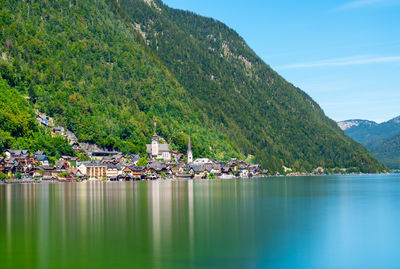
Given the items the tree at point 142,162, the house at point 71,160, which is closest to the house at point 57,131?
the house at point 71,160

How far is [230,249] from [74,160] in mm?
116591

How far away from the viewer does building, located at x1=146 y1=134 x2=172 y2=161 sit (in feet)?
590

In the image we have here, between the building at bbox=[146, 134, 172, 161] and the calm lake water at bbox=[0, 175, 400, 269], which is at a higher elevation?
the building at bbox=[146, 134, 172, 161]

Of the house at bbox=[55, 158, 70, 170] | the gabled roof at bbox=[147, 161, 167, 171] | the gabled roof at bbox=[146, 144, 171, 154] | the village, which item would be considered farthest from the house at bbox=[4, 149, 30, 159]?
the gabled roof at bbox=[146, 144, 171, 154]

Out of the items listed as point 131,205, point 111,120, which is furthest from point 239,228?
point 111,120

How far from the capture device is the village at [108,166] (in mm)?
120625

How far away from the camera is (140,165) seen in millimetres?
157000

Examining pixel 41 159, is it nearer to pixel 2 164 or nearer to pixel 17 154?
pixel 17 154

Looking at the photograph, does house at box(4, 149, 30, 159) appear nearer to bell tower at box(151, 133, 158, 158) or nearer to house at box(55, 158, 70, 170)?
house at box(55, 158, 70, 170)

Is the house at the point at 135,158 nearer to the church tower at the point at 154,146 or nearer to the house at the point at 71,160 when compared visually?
the church tower at the point at 154,146

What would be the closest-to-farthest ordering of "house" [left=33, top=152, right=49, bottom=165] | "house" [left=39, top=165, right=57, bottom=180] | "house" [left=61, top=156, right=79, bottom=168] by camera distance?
1. "house" [left=39, top=165, right=57, bottom=180]
2. "house" [left=33, top=152, right=49, bottom=165]
3. "house" [left=61, top=156, right=79, bottom=168]

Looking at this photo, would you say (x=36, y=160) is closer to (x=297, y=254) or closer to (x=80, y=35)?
(x=80, y=35)

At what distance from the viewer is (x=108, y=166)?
145m

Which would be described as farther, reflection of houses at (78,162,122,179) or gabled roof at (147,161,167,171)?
gabled roof at (147,161,167,171)
